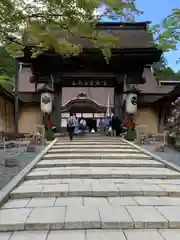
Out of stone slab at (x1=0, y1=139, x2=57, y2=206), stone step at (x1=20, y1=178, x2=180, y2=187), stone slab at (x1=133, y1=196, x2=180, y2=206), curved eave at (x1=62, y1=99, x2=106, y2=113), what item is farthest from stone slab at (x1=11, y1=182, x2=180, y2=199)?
curved eave at (x1=62, y1=99, x2=106, y2=113)

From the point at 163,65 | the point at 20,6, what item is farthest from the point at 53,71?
the point at 163,65

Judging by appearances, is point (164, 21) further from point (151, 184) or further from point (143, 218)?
point (143, 218)

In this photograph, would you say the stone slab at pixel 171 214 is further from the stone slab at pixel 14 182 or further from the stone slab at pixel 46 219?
the stone slab at pixel 14 182

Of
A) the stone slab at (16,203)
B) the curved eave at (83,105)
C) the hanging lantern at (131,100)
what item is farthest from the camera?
the curved eave at (83,105)

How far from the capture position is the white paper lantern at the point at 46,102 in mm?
17500

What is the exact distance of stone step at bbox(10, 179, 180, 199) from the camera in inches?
247

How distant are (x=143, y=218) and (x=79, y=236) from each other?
1.13 metres

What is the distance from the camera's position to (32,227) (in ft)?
14.7

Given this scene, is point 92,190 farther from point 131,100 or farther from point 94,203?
point 131,100

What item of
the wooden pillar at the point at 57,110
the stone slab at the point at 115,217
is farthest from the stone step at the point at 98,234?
the wooden pillar at the point at 57,110

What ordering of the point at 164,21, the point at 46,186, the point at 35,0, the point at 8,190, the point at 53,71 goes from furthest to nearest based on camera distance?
the point at 53,71, the point at 164,21, the point at 46,186, the point at 8,190, the point at 35,0

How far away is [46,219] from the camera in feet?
15.4

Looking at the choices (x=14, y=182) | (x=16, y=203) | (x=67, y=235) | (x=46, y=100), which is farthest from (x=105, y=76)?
(x=67, y=235)

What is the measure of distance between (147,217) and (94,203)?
3.93 feet
